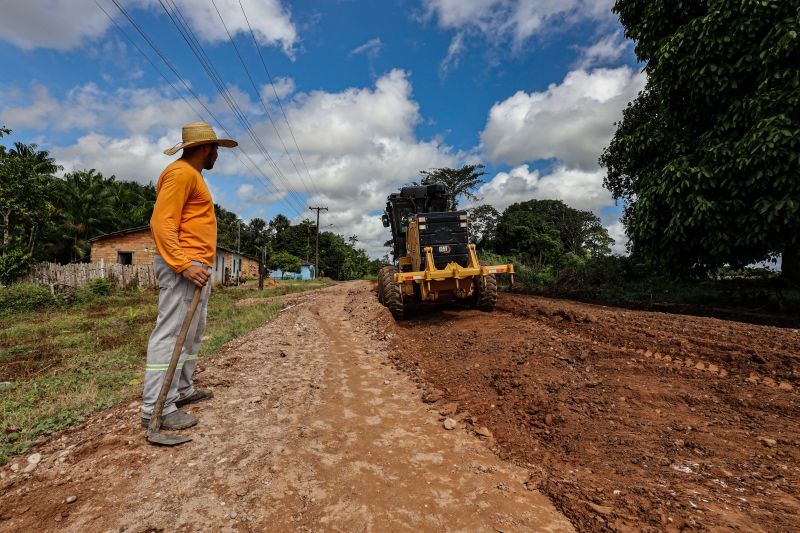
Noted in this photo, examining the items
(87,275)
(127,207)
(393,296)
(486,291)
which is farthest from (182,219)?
(127,207)

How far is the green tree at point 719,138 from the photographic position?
271 inches

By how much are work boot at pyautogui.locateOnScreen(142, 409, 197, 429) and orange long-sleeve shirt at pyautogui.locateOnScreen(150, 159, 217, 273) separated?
1062 mm

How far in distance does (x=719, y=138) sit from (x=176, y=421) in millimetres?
10515

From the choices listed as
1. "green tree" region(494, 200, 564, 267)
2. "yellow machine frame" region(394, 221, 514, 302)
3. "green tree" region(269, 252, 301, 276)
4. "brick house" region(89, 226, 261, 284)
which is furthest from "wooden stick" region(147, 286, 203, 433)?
"green tree" region(269, 252, 301, 276)

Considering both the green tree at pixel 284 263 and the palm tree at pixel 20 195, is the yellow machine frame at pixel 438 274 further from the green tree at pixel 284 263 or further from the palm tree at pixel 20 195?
the green tree at pixel 284 263

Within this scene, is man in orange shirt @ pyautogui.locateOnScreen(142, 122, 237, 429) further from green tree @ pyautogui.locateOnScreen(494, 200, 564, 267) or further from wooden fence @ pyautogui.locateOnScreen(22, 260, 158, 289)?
green tree @ pyautogui.locateOnScreen(494, 200, 564, 267)

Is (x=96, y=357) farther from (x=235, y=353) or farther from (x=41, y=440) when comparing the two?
(x=41, y=440)

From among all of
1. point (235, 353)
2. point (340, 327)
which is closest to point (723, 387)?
point (235, 353)

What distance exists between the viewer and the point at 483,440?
297cm

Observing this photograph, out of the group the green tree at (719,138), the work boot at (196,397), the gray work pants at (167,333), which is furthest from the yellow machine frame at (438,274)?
the gray work pants at (167,333)

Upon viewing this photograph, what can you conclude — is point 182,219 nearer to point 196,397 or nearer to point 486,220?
point 196,397

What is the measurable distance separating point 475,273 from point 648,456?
507 centimetres

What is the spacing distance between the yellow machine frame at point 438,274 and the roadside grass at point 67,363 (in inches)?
132

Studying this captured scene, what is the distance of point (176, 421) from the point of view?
2838mm
